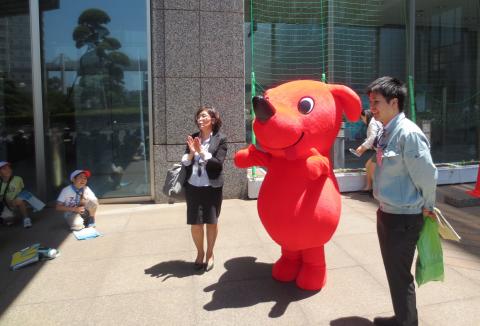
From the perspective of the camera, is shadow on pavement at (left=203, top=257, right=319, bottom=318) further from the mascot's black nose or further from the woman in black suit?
the mascot's black nose

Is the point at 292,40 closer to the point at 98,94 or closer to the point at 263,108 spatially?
the point at 98,94

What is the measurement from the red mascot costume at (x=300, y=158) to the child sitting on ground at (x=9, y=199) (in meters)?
4.22

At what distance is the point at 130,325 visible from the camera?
3.05 meters

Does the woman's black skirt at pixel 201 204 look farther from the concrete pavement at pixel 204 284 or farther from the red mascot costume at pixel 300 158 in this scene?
the red mascot costume at pixel 300 158

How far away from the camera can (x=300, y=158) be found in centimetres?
317

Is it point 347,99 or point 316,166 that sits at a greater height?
point 347,99

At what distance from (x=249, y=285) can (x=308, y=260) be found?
61cm

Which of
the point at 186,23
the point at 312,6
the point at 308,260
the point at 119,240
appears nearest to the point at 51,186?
the point at 119,240

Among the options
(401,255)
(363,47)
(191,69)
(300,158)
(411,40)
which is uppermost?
(411,40)

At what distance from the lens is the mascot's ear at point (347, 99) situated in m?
3.28

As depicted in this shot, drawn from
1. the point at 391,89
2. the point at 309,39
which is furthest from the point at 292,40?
the point at 391,89

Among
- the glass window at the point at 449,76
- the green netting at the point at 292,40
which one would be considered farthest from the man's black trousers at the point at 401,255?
the glass window at the point at 449,76

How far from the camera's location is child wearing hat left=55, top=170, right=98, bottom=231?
17.9 ft

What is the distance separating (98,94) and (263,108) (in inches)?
195
